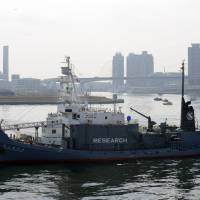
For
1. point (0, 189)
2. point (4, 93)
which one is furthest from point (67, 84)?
point (4, 93)

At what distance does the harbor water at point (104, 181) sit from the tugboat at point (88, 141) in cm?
69

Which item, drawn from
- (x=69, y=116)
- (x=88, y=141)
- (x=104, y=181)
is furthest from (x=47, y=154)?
(x=104, y=181)

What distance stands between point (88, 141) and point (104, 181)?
6.41 meters

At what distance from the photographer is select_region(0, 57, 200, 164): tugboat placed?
3300 cm

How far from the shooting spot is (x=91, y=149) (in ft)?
113

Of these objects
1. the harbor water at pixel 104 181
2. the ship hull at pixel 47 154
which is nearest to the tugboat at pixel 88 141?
the ship hull at pixel 47 154

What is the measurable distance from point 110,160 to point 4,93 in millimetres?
Answer: 143450

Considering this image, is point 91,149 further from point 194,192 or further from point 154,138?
point 194,192

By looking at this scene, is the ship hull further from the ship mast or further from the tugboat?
the ship mast

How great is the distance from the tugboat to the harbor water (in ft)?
2.28

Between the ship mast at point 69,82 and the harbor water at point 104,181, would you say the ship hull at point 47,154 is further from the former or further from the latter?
the ship mast at point 69,82

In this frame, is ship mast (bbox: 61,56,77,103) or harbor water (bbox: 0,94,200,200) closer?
harbor water (bbox: 0,94,200,200)

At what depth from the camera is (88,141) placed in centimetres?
3450

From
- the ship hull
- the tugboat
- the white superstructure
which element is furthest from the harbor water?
the white superstructure
